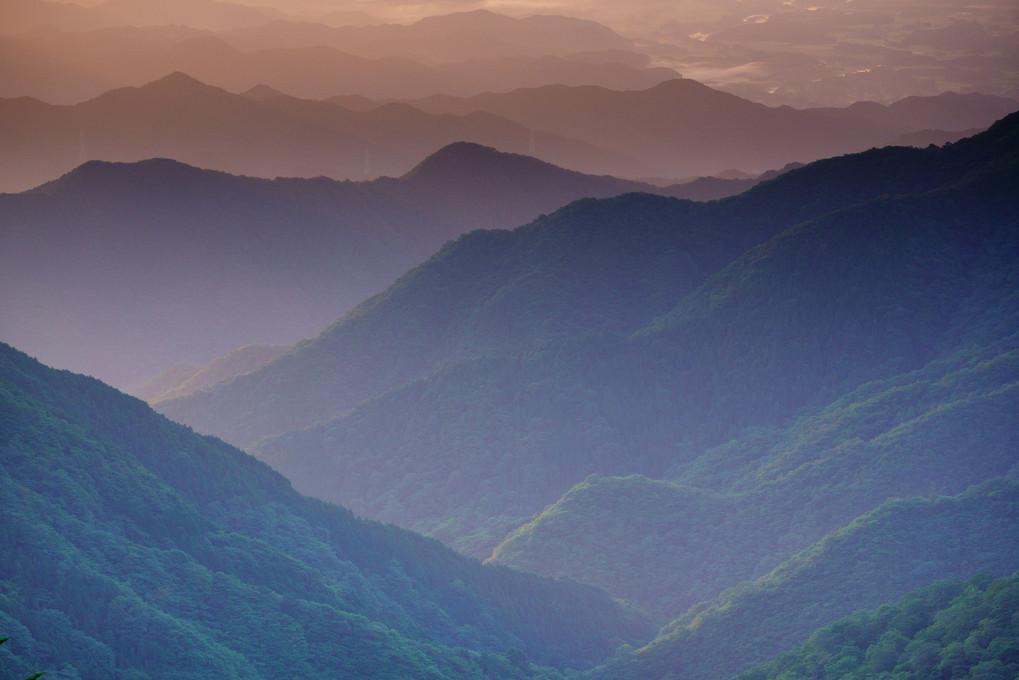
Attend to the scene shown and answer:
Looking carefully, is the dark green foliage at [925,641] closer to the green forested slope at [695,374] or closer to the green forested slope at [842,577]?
the green forested slope at [842,577]

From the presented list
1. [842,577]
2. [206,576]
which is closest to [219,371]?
[842,577]

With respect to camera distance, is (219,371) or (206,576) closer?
(206,576)

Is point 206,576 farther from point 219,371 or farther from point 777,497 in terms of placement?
point 219,371

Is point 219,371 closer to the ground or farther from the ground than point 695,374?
farther from the ground

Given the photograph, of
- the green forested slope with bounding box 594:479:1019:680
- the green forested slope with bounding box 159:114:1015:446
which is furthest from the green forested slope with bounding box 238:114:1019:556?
the green forested slope with bounding box 594:479:1019:680

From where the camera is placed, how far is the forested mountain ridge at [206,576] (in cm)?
5684

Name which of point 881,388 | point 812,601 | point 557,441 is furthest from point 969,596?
point 557,441

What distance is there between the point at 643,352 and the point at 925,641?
69835 millimetres

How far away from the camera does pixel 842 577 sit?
76.3 m

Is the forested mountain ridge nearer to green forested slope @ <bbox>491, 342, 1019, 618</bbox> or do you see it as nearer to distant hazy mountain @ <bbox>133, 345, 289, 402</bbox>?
green forested slope @ <bbox>491, 342, 1019, 618</bbox>

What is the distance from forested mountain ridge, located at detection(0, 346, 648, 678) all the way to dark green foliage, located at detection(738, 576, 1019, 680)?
15200 millimetres

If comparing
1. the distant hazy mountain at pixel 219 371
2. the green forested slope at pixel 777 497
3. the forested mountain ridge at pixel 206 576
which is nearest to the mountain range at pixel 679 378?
the green forested slope at pixel 777 497

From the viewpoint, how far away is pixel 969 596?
6216 centimetres

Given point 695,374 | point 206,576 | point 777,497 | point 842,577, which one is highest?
point 695,374
